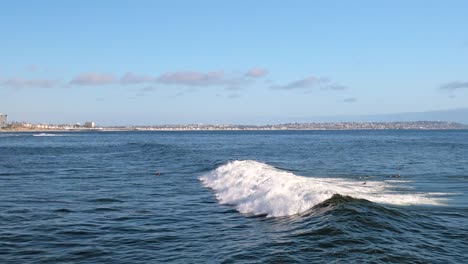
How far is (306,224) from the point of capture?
15859 millimetres

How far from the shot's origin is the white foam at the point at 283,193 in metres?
19.2

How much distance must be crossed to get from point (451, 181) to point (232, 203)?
52.3 ft

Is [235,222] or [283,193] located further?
[283,193]

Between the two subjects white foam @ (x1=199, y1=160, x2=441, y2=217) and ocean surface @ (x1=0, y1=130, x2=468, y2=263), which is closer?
ocean surface @ (x1=0, y1=130, x2=468, y2=263)

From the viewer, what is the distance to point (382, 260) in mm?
11766

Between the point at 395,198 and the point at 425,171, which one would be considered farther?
the point at 425,171

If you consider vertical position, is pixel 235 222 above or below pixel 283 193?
below

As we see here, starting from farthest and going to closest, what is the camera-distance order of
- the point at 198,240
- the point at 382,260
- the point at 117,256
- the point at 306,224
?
the point at 306,224 → the point at 198,240 → the point at 117,256 → the point at 382,260

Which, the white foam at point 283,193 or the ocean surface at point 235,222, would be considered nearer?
the ocean surface at point 235,222

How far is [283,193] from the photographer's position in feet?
68.9

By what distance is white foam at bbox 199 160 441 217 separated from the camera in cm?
1925

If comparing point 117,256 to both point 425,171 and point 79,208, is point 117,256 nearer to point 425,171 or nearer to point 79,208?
point 79,208

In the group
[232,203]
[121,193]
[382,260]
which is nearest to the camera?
[382,260]

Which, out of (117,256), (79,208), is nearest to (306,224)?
(117,256)
